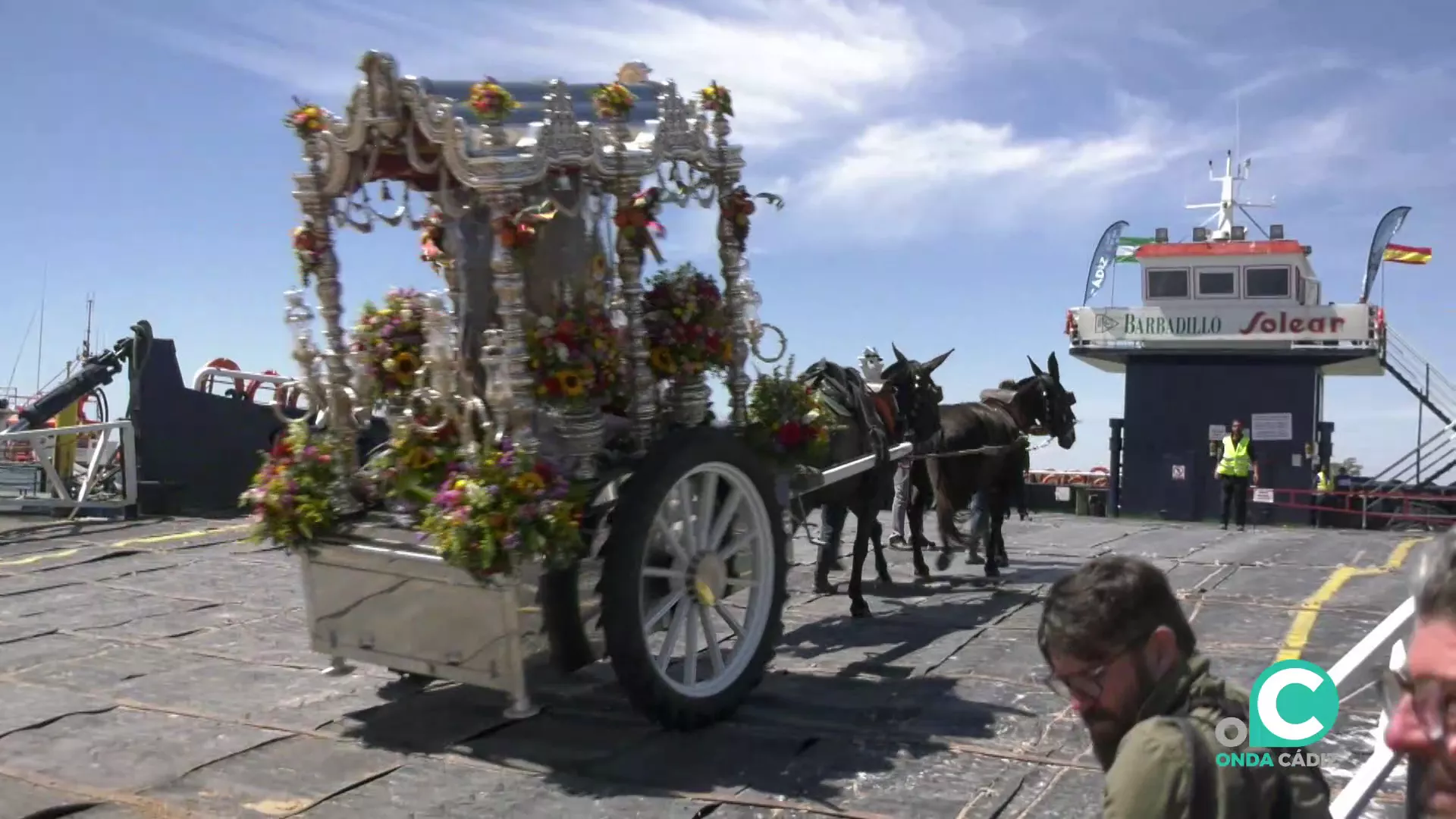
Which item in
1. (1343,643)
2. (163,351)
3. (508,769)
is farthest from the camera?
(163,351)

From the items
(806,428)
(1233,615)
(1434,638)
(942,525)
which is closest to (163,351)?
(942,525)

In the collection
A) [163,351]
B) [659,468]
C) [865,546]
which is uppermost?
[163,351]

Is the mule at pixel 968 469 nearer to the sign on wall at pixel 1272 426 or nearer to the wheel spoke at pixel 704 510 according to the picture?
the wheel spoke at pixel 704 510

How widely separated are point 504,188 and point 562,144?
1.12 ft

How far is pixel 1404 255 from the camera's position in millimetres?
29656

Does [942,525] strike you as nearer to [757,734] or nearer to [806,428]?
[806,428]

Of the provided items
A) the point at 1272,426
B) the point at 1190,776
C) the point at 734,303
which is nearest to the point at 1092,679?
the point at 1190,776

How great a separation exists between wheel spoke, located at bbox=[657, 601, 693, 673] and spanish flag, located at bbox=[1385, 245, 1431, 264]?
2941 cm

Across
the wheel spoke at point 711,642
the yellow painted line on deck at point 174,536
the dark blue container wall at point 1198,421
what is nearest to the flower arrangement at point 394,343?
the wheel spoke at point 711,642

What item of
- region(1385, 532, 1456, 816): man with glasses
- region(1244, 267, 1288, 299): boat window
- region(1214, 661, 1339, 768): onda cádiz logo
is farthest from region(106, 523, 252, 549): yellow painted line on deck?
region(1244, 267, 1288, 299): boat window

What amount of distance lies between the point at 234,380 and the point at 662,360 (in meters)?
11.5

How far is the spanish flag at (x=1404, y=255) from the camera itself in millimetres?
29562

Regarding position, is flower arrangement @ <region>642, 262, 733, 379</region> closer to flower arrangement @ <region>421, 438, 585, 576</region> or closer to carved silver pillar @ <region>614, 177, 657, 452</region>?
carved silver pillar @ <region>614, 177, 657, 452</region>

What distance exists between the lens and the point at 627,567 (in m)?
5.07
